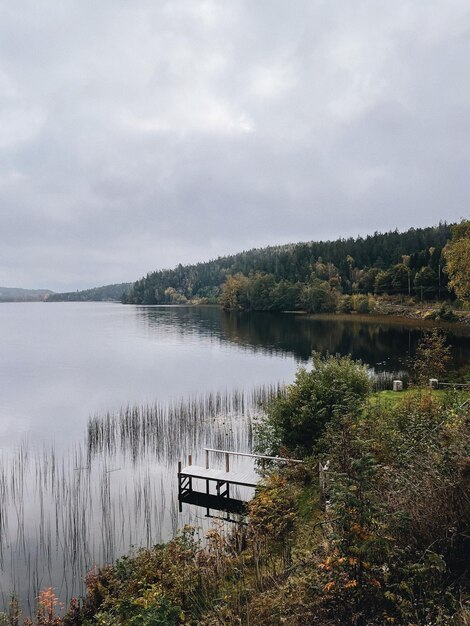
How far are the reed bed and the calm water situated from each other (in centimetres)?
4

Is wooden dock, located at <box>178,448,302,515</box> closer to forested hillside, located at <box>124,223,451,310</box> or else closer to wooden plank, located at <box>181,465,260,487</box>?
wooden plank, located at <box>181,465,260,487</box>

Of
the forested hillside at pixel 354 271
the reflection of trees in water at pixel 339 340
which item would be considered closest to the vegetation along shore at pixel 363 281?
the forested hillside at pixel 354 271

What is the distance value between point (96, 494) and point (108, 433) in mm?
6147

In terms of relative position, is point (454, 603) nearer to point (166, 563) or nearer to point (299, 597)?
point (299, 597)

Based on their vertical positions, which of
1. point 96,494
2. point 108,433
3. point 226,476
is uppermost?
point 226,476

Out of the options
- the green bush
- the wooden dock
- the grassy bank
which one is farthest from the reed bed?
the green bush

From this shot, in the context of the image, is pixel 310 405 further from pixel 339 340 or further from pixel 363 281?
pixel 363 281

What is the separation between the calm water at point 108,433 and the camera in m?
11.7

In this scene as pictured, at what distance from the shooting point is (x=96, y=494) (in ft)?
47.5

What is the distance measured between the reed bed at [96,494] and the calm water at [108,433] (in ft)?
0.13

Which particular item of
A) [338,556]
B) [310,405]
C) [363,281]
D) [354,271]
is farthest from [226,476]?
[354,271]

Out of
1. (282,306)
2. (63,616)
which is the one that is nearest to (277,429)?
(63,616)

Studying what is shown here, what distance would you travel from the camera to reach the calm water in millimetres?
11711

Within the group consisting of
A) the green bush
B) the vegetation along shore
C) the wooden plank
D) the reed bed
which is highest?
the vegetation along shore
